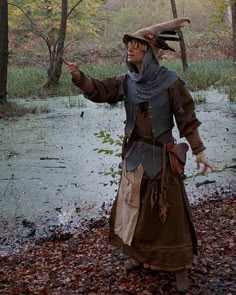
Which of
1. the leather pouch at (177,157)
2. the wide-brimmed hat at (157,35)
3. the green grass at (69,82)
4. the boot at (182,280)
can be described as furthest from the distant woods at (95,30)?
the boot at (182,280)

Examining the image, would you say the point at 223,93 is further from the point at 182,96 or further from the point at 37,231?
the point at 182,96

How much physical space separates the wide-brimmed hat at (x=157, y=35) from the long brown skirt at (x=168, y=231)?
71 centimetres

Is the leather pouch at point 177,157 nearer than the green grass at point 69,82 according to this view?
Yes

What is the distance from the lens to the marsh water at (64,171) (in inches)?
179

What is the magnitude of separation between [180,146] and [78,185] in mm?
2973

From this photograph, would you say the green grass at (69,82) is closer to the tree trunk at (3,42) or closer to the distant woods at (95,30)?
the tree trunk at (3,42)

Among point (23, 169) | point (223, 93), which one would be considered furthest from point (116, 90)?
point (223, 93)

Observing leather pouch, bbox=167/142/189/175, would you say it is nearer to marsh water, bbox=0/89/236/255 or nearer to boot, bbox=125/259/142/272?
boot, bbox=125/259/142/272

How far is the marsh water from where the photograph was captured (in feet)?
14.9

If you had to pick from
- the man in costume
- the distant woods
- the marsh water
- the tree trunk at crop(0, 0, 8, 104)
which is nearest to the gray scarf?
the man in costume

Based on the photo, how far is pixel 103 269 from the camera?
3070mm

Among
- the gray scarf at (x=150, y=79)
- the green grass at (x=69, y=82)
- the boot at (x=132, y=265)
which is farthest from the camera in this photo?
the green grass at (x=69, y=82)

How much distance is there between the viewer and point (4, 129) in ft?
28.5

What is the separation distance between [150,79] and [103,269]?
1.28 meters
